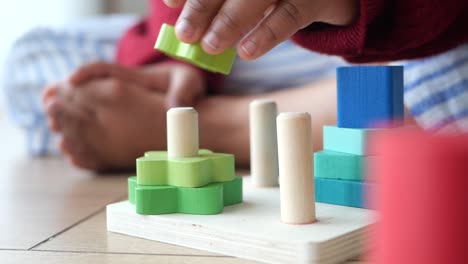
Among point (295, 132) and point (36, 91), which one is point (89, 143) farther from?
point (295, 132)

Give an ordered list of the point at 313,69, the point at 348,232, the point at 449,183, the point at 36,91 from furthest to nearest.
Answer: the point at 36,91 < the point at 313,69 < the point at 348,232 < the point at 449,183

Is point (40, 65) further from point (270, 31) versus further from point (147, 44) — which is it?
point (270, 31)

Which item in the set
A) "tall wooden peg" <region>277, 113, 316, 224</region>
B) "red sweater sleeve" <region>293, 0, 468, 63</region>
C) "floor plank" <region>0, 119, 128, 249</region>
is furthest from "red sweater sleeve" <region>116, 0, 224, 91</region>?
"tall wooden peg" <region>277, 113, 316, 224</region>

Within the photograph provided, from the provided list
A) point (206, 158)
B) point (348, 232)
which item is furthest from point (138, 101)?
point (348, 232)

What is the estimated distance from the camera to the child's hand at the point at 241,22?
0.59m

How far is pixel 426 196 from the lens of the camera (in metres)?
0.32

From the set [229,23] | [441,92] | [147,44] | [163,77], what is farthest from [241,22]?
[147,44]

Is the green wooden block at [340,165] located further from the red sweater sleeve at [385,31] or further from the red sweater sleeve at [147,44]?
the red sweater sleeve at [147,44]

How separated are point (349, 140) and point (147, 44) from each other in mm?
670

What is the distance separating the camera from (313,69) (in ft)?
3.72

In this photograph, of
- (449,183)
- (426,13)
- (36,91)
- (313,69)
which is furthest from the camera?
(36,91)

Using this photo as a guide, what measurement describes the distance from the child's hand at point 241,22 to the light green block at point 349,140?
94mm

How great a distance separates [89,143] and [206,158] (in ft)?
1.44

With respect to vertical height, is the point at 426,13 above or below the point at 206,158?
above
